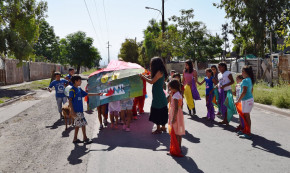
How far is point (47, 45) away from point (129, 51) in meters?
25.9

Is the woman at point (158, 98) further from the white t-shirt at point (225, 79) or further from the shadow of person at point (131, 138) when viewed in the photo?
the white t-shirt at point (225, 79)

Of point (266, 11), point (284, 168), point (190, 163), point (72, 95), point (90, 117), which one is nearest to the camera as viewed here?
point (284, 168)

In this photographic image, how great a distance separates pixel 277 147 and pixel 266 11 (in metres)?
21.8

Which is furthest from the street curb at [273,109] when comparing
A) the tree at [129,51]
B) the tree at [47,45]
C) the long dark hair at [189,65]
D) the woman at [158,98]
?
the tree at [47,45]

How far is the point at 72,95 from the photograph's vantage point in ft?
18.5

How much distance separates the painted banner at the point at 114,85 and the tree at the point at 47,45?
247ft

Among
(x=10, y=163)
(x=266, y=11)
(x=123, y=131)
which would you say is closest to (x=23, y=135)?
(x=10, y=163)

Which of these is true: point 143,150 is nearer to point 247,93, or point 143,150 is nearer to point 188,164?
point 188,164

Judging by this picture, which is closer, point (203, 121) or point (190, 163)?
point (190, 163)

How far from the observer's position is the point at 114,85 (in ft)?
22.5

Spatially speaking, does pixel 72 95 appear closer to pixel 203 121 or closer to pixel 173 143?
pixel 173 143

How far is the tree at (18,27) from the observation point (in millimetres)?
21312

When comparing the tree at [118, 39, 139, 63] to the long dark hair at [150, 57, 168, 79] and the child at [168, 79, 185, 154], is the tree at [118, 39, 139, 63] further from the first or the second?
the child at [168, 79, 185, 154]

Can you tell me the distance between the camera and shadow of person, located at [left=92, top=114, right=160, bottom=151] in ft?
18.2
